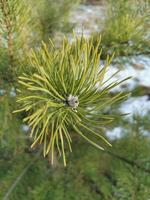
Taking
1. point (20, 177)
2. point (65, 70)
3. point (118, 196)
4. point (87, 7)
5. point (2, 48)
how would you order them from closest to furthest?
point (65, 70), point (2, 48), point (118, 196), point (20, 177), point (87, 7)

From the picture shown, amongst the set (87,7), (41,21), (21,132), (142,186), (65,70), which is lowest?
(87,7)

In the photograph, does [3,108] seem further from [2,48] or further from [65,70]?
[65,70]

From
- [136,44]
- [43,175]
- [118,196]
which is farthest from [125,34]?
[43,175]

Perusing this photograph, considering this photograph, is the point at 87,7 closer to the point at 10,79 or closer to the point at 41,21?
the point at 41,21

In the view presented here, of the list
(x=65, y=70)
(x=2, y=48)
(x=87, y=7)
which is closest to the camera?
(x=65, y=70)

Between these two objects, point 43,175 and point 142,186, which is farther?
point 43,175

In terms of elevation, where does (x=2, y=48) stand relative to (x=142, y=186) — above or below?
above
